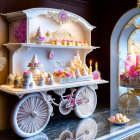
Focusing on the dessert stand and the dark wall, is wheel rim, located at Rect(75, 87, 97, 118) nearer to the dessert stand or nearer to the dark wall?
the dessert stand

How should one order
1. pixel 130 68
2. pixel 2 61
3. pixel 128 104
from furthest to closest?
pixel 128 104 → pixel 130 68 → pixel 2 61

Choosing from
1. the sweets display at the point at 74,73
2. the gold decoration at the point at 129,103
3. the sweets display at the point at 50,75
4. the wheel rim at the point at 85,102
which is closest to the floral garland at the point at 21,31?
the sweets display at the point at 50,75

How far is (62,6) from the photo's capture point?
4.52m

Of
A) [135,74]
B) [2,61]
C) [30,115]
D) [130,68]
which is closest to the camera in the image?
[30,115]

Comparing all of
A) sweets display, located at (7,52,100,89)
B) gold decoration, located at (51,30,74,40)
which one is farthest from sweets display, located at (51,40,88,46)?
sweets display, located at (7,52,100,89)

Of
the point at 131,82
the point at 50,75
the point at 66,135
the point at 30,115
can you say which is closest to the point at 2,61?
the point at 50,75

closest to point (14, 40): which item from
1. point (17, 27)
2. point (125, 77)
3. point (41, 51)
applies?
point (17, 27)

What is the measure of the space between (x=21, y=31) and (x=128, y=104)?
3.02m

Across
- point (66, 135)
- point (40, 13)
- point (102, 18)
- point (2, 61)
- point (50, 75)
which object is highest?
point (102, 18)

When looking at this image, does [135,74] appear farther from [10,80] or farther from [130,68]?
[10,80]

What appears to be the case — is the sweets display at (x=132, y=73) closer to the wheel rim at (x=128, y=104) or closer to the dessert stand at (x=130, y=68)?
the dessert stand at (x=130, y=68)

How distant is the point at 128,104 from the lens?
184 inches

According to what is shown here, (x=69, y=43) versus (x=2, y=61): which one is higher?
(x=69, y=43)

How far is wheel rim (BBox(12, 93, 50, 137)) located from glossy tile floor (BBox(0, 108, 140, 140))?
14cm
